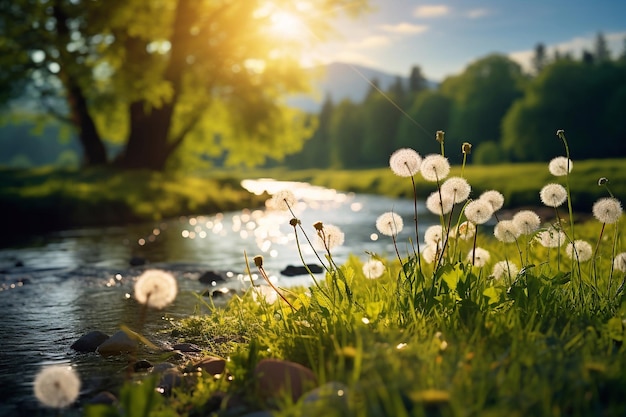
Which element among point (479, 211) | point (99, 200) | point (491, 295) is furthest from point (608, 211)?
point (99, 200)

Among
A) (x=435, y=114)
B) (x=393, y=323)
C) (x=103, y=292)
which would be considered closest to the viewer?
(x=393, y=323)

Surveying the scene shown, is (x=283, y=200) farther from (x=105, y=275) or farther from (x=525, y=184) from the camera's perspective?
(x=525, y=184)

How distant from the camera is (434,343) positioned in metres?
3.96

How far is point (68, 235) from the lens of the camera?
16.4m

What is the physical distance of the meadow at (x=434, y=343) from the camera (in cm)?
322

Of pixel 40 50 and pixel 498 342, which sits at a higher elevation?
pixel 40 50

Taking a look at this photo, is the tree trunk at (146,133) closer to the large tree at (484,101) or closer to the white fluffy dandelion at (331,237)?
the white fluffy dandelion at (331,237)

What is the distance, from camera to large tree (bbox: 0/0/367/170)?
23.8 metres

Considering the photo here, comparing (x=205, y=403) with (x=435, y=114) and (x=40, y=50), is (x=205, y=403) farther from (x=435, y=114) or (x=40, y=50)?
(x=435, y=114)

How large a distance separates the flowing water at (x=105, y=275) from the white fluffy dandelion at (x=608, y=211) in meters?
1.88

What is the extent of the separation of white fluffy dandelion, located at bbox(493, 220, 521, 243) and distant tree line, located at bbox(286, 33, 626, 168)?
32.3 metres

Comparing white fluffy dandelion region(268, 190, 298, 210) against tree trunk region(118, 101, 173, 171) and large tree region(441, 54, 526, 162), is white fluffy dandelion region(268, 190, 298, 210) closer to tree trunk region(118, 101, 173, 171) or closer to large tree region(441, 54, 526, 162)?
tree trunk region(118, 101, 173, 171)

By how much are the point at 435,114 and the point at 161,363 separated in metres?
84.5

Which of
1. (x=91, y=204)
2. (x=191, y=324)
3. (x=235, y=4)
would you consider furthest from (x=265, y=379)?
(x=235, y=4)
